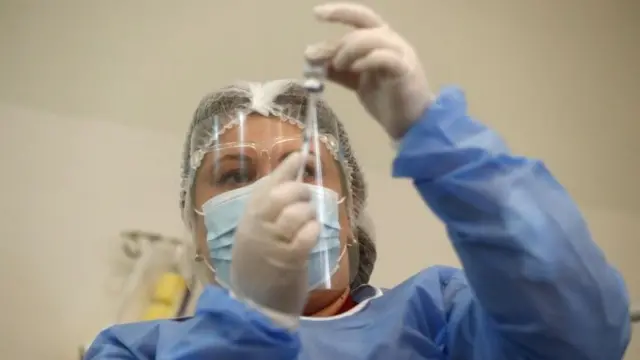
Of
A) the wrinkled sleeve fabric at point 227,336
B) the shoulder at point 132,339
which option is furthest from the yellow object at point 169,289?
the wrinkled sleeve fabric at point 227,336

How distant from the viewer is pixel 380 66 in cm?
73

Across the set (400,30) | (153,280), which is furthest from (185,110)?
(400,30)

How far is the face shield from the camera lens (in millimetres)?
990

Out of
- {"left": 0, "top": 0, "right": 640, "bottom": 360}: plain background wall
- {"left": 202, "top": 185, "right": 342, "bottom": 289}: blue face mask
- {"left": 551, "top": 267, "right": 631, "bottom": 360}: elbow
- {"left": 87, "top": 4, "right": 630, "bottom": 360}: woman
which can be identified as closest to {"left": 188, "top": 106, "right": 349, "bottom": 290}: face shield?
{"left": 202, "top": 185, "right": 342, "bottom": 289}: blue face mask

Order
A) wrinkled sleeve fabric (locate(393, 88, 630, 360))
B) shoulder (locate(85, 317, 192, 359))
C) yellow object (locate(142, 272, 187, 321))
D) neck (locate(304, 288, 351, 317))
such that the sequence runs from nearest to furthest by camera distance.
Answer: wrinkled sleeve fabric (locate(393, 88, 630, 360)) < shoulder (locate(85, 317, 192, 359)) < neck (locate(304, 288, 351, 317)) < yellow object (locate(142, 272, 187, 321))

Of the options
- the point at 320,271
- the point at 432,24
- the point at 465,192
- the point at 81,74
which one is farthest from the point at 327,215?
the point at 432,24

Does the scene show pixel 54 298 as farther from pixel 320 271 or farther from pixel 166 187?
pixel 320 271

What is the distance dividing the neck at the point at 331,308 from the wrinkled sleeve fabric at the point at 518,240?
1.16 feet

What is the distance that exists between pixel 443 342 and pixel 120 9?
110 centimetres

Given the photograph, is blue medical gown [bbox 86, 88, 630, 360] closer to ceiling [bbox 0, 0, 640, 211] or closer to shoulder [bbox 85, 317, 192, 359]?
shoulder [bbox 85, 317, 192, 359]

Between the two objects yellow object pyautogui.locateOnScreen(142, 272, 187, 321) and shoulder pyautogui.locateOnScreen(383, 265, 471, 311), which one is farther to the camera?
yellow object pyautogui.locateOnScreen(142, 272, 187, 321)

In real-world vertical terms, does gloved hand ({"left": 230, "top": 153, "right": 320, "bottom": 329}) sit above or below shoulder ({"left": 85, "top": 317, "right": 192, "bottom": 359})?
above

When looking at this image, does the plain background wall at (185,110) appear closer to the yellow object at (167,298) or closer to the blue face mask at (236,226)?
the yellow object at (167,298)

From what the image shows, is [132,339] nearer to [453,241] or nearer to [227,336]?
[227,336]
